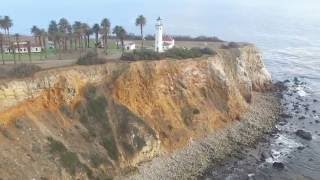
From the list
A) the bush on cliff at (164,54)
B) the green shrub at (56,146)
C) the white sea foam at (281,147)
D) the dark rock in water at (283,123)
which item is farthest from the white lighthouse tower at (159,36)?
the green shrub at (56,146)

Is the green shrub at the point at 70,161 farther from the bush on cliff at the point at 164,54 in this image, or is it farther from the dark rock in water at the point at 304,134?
the dark rock in water at the point at 304,134

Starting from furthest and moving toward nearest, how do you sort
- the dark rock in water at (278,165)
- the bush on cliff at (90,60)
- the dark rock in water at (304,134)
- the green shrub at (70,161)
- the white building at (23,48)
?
1. the white building at (23,48)
2. the dark rock in water at (304,134)
3. the bush on cliff at (90,60)
4. the dark rock in water at (278,165)
5. the green shrub at (70,161)

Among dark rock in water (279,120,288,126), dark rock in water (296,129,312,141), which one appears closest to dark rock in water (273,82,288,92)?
dark rock in water (279,120,288,126)

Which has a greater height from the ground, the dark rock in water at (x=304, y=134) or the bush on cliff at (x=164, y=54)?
the bush on cliff at (x=164, y=54)

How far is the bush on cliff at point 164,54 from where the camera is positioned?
66781 mm

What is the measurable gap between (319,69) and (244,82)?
159 ft

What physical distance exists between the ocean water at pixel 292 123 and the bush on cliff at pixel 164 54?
17498 millimetres

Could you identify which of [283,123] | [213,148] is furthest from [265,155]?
[283,123]

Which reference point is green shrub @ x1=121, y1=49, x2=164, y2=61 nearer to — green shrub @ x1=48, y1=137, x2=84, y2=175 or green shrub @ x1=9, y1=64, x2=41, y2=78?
green shrub @ x1=9, y1=64, x2=41, y2=78

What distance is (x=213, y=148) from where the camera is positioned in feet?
Result: 204

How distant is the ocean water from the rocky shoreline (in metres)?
1.66

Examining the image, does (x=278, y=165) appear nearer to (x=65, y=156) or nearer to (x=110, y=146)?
(x=110, y=146)

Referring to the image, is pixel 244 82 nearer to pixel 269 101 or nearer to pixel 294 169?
pixel 269 101

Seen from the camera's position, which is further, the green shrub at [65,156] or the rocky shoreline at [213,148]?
the rocky shoreline at [213,148]
